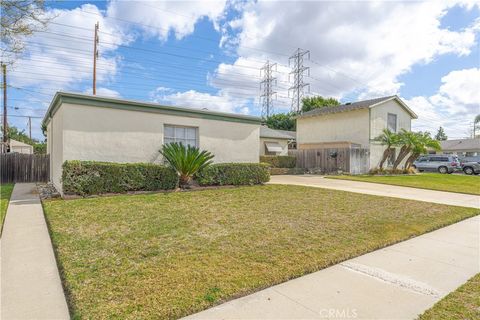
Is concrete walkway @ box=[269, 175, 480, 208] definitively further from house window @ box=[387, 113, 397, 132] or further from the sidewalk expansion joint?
house window @ box=[387, 113, 397, 132]

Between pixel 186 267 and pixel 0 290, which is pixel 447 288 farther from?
pixel 0 290

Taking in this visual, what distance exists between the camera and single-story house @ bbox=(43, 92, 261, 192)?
29.4 ft

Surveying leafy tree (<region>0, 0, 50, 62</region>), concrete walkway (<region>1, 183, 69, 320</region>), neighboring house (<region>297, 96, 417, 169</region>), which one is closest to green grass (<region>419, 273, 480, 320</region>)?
concrete walkway (<region>1, 183, 69, 320</region>)

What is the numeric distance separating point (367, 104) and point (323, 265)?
20963mm

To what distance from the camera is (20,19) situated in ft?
22.2

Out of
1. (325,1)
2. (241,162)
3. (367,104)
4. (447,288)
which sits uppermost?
(325,1)

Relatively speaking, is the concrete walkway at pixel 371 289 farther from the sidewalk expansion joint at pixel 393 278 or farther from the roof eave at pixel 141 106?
the roof eave at pixel 141 106

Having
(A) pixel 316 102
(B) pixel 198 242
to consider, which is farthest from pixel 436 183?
(A) pixel 316 102

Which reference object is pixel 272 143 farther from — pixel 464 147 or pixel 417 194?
pixel 464 147

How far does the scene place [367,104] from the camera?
70.8 feet

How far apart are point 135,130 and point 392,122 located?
21.5m

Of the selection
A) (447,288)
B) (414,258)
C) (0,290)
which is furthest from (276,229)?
(0,290)

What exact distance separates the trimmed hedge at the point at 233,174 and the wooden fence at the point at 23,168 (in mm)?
9030

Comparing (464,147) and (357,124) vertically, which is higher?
(357,124)
